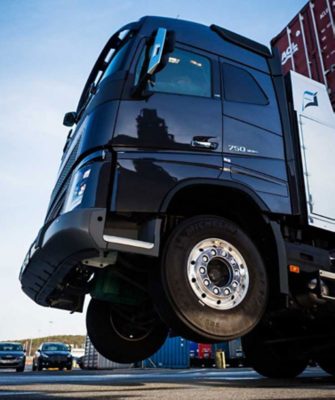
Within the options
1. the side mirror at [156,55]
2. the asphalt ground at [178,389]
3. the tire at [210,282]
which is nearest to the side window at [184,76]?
the side mirror at [156,55]

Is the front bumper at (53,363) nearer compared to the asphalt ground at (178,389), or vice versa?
the asphalt ground at (178,389)

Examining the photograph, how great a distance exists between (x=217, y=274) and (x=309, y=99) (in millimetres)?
2456

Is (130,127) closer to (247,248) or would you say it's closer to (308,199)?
(247,248)

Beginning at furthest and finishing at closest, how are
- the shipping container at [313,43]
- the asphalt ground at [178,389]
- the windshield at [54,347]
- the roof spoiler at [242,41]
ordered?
the windshield at [54,347], the shipping container at [313,43], the roof spoiler at [242,41], the asphalt ground at [178,389]

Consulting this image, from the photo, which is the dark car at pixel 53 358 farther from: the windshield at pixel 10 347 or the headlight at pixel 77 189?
the headlight at pixel 77 189

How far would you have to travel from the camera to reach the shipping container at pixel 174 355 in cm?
2167

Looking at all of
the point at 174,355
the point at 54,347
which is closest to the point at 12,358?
the point at 54,347

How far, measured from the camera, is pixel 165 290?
10.2 ft

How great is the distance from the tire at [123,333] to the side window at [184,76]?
2.21m

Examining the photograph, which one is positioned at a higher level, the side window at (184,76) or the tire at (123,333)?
the side window at (184,76)

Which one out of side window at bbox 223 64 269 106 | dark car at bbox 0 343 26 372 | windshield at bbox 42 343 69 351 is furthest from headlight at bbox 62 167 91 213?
windshield at bbox 42 343 69 351

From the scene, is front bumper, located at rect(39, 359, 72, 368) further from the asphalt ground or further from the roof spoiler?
the roof spoiler

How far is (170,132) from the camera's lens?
3.53 meters

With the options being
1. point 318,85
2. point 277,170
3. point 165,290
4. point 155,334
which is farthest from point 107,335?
point 318,85
